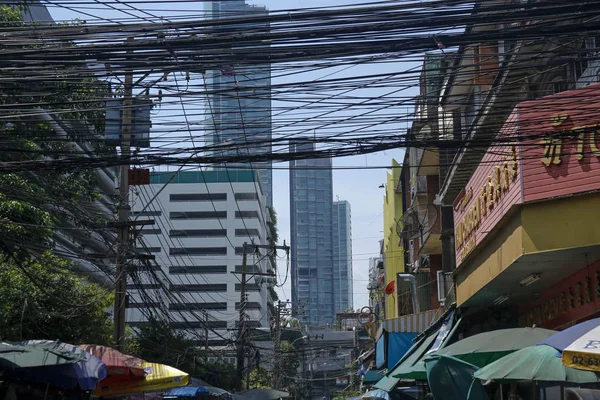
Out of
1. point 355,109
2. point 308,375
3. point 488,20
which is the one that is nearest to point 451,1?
point 488,20

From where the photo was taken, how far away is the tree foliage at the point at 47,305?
16969 mm

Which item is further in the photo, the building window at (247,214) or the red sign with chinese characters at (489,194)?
the building window at (247,214)

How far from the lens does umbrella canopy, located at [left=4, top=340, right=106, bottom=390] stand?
11.0m

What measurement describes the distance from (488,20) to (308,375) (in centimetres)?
8569

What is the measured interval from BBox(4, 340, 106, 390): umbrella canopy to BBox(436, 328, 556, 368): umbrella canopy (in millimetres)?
5101

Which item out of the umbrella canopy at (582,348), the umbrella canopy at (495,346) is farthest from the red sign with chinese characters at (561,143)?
the umbrella canopy at (582,348)

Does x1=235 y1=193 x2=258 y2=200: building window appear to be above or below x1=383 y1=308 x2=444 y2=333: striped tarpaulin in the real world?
above

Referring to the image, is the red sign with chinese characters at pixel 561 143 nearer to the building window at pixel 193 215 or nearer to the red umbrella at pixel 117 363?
the red umbrella at pixel 117 363

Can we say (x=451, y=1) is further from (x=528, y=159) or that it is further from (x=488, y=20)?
(x=528, y=159)

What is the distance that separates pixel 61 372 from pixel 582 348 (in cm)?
740

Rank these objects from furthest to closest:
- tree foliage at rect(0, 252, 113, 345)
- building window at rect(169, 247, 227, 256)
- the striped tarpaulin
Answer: building window at rect(169, 247, 227, 256), the striped tarpaulin, tree foliage at rect(0, 252, 113, 345)

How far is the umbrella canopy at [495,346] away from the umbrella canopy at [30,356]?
515cm

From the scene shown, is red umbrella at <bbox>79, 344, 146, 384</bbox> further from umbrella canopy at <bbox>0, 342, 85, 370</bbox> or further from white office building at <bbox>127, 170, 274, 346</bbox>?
white office building at <bbox>127, 170, 274, 346</bbox>

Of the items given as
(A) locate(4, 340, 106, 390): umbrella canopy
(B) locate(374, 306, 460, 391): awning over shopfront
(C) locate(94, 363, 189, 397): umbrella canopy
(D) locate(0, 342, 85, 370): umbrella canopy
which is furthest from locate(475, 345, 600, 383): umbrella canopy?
(C) locate(94, 363, 189, 397): umbrella canopy
